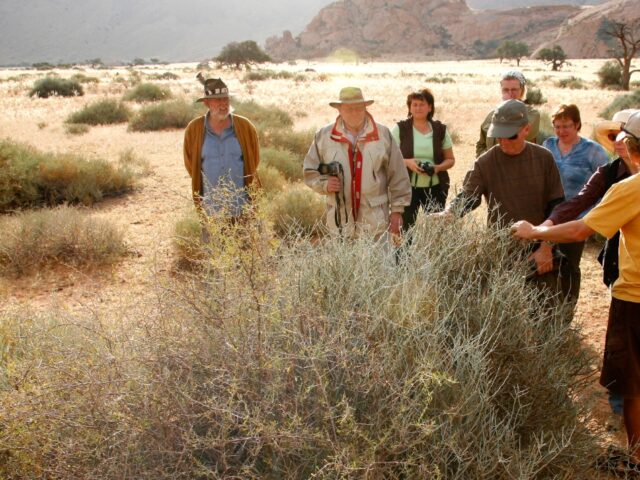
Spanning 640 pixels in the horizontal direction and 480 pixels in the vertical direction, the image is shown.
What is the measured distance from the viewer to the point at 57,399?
197 cm

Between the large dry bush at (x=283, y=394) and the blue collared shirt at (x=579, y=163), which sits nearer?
the large dry bush at (x=283, y=394)

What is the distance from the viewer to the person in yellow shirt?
265 centimetres

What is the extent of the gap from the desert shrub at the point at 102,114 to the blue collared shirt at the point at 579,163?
53.4 ft

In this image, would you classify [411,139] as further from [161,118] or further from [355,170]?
[161,118]

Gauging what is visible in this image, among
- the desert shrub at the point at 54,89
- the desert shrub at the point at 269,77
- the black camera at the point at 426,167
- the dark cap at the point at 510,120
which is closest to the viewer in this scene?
the dark cap at the point at 510,120

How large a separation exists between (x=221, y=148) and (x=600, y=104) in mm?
20321

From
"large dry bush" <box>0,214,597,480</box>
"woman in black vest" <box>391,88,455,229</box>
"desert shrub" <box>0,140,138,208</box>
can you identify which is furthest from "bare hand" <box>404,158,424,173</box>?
"desert shrub" <box>0,140,138,208</box>

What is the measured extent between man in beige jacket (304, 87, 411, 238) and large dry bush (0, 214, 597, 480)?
1636 mm

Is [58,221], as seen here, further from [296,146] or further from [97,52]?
[97,52]

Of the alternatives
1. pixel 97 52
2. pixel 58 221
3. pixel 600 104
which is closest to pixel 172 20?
pixel 97 52

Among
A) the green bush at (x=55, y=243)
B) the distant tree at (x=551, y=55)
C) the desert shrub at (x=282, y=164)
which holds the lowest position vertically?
the green bush at (x=55, y=243)

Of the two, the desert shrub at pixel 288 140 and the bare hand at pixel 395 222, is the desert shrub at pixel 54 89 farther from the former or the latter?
the bare hand at pixel 395 222

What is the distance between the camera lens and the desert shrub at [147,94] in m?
24.3

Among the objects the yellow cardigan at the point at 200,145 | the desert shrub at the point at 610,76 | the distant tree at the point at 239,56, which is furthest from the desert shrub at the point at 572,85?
the distant tree at the point at 239,56
